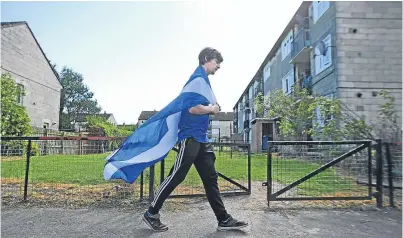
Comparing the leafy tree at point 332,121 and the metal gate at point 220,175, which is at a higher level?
the leafy tree at point 332,121

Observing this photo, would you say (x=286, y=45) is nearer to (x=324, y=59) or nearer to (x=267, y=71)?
(x=267, y=71)

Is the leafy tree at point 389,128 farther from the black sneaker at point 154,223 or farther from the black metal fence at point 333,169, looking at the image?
the black sneaker at point 154,223

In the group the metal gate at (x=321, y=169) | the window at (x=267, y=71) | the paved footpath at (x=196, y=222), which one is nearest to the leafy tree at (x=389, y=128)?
the metal gate at (x=321, y=169)

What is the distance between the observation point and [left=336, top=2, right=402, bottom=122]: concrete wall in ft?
42.5

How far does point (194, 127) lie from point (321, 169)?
2199mm

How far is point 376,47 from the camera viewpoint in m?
13.0

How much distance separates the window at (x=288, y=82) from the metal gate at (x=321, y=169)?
17968mm

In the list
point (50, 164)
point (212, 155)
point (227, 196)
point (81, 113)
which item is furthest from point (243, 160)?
point (81, 113)

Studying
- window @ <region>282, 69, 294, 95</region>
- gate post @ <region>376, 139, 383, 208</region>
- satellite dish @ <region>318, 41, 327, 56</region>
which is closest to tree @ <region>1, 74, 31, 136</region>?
satellite dish @ <region>318, 41, 327, 56</region>

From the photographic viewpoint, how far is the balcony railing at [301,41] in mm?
17969

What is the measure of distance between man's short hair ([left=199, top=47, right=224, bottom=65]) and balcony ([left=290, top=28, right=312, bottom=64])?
51.0ft

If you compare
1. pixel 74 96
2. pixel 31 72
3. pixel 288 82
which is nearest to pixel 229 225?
pixel 288 82

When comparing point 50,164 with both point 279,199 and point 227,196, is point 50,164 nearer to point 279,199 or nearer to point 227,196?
point 227,196

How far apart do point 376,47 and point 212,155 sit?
493 inches
